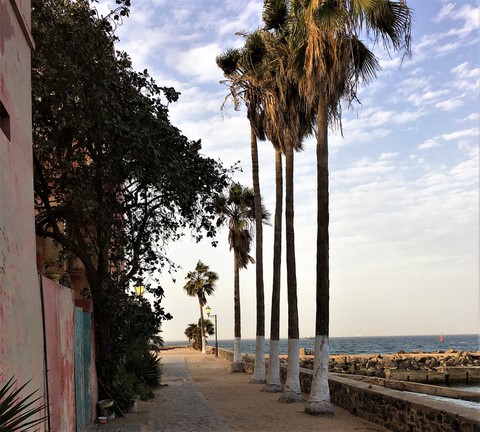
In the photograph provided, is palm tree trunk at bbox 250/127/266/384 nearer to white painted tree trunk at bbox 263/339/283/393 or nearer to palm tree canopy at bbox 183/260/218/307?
white painted tree trunk at bbox 263/339/283/393

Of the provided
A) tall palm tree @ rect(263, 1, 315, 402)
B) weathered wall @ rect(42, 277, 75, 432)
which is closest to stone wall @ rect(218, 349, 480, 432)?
tall palm tree @ rect(263, 1, 315, 402)

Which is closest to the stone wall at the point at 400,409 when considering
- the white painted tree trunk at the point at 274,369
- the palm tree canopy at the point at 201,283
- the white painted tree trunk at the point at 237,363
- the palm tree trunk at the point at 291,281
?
the palm tree trunk at the point at 291,281

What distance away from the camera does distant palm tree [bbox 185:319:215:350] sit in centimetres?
5969

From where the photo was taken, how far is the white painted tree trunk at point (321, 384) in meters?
14.3

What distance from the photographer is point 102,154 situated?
14398 millimetres

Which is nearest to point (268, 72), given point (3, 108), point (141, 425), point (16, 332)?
point (141, 425)

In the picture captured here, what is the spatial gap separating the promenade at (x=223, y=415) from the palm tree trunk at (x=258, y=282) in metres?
0.74

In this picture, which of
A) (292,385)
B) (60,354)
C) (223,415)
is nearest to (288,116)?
(292,385)

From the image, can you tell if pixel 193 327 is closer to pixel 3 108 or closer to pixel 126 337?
pixel 126 337

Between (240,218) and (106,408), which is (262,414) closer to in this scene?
(106,408)

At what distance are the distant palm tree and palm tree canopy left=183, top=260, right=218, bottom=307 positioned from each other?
481 centimetres

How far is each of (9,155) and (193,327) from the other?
200 ft

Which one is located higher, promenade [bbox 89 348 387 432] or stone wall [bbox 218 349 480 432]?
stone wall [bbox 218 349 480 432]

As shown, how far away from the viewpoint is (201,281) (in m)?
55.3
